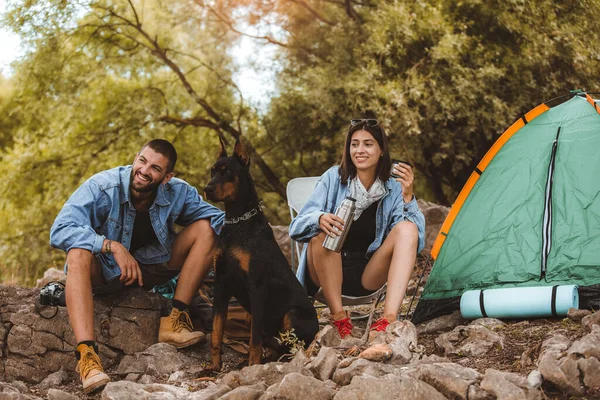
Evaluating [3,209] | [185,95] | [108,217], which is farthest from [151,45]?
[108,217]

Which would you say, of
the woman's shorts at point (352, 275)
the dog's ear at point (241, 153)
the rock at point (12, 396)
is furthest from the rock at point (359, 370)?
the rock at point (12, 396)

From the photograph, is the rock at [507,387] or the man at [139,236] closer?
the rock at [507,387]

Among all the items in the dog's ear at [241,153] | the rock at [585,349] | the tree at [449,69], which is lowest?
the rock at [585,349]

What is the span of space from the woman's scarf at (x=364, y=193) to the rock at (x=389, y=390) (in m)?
1.44

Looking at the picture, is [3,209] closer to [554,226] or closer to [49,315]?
[49,315]

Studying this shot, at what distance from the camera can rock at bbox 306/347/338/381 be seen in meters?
3.12

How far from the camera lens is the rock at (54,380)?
3.69 m

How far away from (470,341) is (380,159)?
1.19 m

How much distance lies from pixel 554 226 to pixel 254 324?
217cm

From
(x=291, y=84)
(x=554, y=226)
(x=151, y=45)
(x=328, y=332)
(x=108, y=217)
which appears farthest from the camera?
(x=151, y=45)

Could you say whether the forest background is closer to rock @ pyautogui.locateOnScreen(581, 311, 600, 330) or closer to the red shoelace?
the red shoelace

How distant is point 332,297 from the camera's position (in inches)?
155

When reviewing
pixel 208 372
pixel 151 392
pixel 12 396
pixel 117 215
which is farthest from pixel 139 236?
pixel 12 396

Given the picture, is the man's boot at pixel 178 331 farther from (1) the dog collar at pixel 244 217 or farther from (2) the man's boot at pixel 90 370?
(1) the dog collar at pixel 244 217
